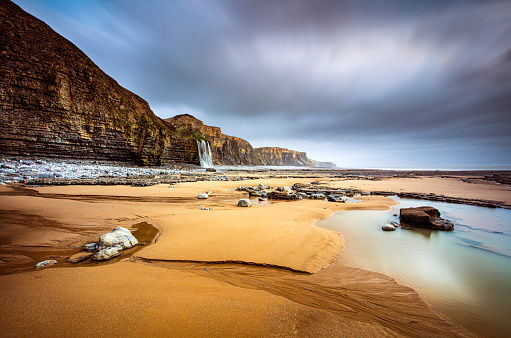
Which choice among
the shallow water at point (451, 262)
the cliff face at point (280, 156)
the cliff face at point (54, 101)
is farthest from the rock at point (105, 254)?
the cliff face at point (280, 156)

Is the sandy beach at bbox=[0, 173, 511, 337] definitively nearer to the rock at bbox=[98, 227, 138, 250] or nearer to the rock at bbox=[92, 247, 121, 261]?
the rock at bbox=[92, 247, 121, 261]

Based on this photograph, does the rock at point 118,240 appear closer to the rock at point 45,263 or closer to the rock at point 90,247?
the rock at point 90,247

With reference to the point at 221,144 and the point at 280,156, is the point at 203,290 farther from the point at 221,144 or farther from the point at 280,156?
the point at 280,156

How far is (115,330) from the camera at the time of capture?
57.3 inches

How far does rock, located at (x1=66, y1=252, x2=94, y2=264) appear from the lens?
271 cm

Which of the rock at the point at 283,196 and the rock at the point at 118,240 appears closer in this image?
the rock at the point at 118,240

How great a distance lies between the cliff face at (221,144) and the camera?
247ft

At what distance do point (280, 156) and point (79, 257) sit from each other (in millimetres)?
160914

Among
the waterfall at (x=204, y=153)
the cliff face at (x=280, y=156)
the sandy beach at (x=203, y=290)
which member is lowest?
the sandy beach at (x=203, y=290)

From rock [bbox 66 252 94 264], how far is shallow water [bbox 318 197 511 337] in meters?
4.15

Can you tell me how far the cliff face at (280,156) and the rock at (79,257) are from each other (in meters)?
136

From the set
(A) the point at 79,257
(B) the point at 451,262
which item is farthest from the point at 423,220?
(A) the point at 79,257

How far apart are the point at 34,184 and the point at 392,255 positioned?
1528 cm

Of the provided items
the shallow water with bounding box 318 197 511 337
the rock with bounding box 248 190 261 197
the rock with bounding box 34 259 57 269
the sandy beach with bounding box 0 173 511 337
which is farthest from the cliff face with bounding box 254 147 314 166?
the rock with bounding box 34 259 57 269
